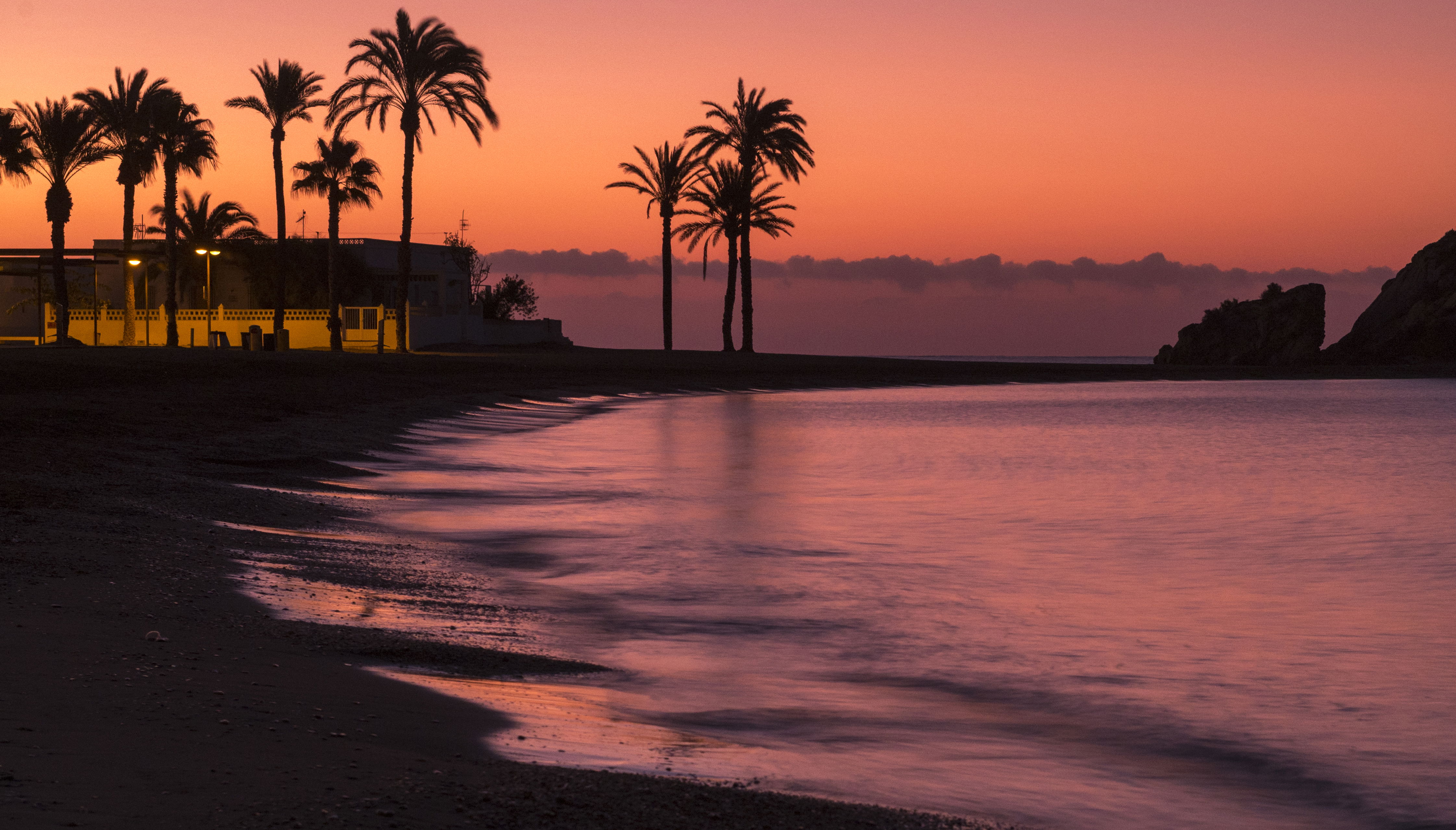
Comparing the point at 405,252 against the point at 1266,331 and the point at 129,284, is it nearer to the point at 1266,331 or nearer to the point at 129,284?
the point at 129,284

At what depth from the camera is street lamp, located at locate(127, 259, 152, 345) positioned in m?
55.3

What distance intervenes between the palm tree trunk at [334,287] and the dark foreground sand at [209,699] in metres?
39.4

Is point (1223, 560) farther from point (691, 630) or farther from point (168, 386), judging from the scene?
point (168, 386)

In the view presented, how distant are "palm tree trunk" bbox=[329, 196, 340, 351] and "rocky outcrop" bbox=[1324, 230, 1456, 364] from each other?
3109 inches

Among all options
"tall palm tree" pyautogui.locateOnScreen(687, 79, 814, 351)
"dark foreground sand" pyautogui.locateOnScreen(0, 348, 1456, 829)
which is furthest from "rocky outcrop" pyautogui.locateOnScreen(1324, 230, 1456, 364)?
"dark foreground sand" pyautogui.locateOnScreen(0, 348, 1456, 829)

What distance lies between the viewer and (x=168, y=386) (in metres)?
23.4

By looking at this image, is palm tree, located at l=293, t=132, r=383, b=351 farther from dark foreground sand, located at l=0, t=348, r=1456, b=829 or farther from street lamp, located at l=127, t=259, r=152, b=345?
dark foreground sand, located at l=0, t=348, r=1456, b=829

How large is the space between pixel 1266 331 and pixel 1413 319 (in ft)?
36.0

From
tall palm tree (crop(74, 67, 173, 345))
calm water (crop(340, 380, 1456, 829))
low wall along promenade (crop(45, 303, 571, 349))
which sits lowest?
calm water (crop(340, 380, 1456, 829))

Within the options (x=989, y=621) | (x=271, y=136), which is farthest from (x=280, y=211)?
(x=989, y=621)

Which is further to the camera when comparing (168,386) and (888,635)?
(168,386)

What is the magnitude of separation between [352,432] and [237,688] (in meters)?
15.7

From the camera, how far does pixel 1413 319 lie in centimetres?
10562

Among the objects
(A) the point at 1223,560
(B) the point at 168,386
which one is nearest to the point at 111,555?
(A) the point at 1223,560
